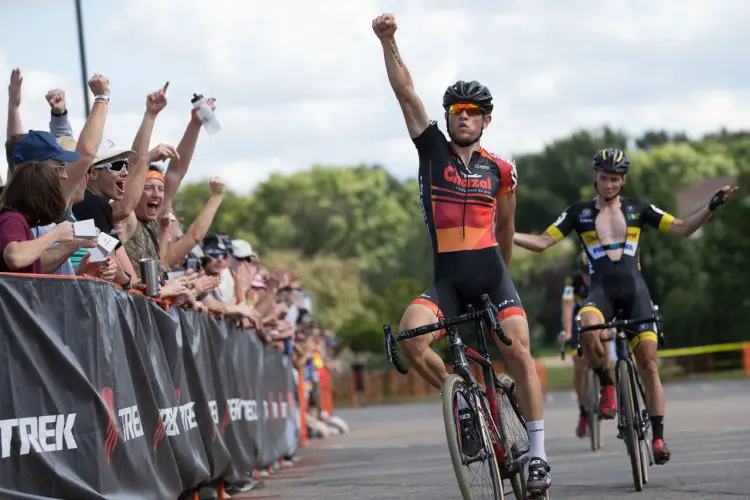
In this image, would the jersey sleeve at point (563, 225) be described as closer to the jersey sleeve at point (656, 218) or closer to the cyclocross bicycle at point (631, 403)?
the jersey sleeve at point (656, 218)

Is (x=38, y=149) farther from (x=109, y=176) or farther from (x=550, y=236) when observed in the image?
(x=550, y=236)

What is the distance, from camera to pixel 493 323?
864 centimetres

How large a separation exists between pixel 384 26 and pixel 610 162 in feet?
14.7

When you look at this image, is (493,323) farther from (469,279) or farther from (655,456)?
(655,456)

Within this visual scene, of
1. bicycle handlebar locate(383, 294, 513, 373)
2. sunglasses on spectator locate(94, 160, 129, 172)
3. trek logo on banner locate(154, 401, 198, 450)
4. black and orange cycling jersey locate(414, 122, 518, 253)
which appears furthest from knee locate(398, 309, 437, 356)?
sunglasses on spectator locate(94, 160, 129, 172)

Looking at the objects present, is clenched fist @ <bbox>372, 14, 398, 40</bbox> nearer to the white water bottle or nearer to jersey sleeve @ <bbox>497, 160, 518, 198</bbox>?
jersey sleeve @ <bbox>497, 160, 518, 198</bbox>

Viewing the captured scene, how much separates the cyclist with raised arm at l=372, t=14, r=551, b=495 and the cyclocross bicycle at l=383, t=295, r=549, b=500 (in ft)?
0.41

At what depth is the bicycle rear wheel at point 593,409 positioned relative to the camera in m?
16.7

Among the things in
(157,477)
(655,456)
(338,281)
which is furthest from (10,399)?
(338,281)

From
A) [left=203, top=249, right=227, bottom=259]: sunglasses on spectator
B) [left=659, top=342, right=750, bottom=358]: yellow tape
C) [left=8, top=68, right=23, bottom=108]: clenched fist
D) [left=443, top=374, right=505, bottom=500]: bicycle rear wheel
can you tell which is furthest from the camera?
[left=659, top=342, right=750, bottom=358]: yellow tape

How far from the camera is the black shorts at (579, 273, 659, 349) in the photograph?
12828mm

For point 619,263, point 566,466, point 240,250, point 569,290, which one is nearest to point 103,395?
point 619,263

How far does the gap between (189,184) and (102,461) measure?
11836 centimetres

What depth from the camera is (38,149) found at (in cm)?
834
